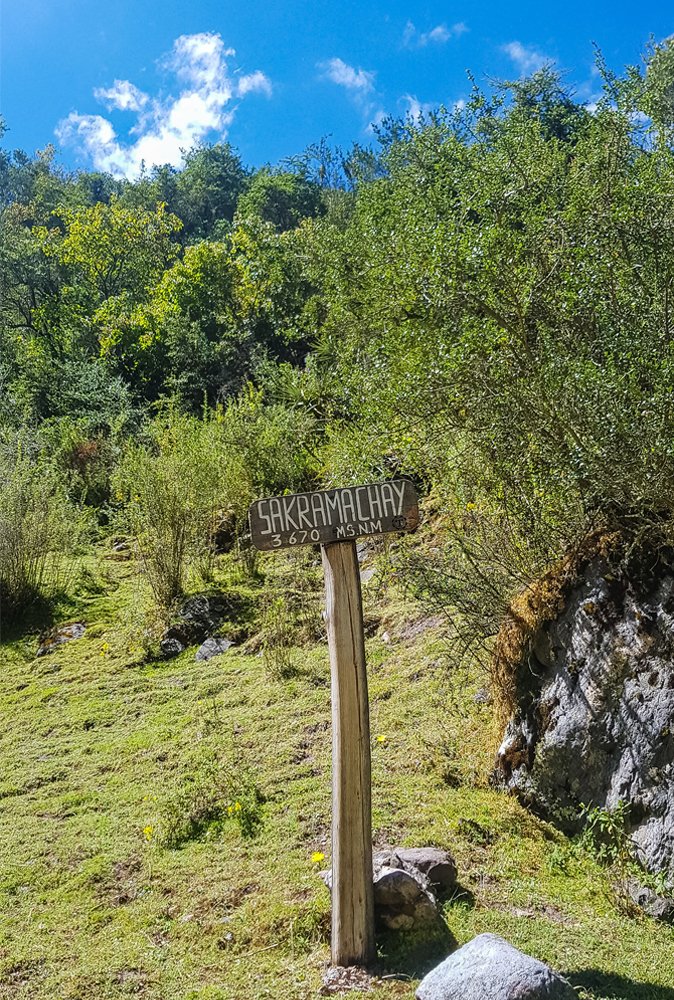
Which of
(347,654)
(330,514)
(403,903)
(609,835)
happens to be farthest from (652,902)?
(330,514)

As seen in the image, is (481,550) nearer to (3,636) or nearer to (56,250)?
(3,636)

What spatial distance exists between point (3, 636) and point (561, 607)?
22.2 feet

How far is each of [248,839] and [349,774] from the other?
1408 mm

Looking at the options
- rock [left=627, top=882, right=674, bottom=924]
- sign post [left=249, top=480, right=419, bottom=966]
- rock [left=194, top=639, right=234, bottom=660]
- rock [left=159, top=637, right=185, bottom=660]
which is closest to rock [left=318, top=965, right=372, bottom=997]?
sign post [left=249, top=480, right=419, bottom=966]

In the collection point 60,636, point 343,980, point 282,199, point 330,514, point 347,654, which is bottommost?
point 343,980

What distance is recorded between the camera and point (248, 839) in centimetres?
405

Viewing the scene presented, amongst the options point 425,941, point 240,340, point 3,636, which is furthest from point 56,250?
point 425,941

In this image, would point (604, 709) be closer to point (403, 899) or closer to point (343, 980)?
point (403, 899)

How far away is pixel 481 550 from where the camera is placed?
15.1 ft

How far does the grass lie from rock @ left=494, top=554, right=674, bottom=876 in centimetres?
25

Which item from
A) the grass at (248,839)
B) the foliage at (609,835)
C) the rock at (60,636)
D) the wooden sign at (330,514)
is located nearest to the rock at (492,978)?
the grass at (248,839)

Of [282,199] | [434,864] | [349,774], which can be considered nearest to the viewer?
[349,774]

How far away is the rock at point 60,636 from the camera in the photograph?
26.1 ft

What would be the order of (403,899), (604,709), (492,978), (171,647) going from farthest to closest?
1. (171,647)
2. (604,709)
3. (403,899)
4. (492,978)
